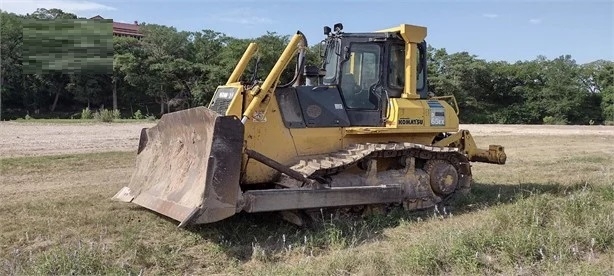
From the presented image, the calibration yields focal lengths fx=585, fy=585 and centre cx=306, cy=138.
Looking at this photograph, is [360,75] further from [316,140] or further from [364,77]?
[316,140]

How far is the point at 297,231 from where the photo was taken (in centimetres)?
716

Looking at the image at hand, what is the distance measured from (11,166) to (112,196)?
4561 millimetres

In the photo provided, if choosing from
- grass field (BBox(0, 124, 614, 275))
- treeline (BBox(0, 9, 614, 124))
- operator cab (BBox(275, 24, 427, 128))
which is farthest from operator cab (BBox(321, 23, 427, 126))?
treeline (BBox(0, 9, 614, 124))

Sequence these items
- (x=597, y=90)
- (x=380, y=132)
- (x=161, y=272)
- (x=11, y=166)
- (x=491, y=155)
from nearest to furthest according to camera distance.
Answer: (x=161, y=272), (x=380, y=132), (x=491, y=155), (x=11, y=166), (x=597, y=90)

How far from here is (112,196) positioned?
345 inches

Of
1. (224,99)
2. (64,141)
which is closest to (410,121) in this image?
(224,99)

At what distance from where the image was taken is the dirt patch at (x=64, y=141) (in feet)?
50.4

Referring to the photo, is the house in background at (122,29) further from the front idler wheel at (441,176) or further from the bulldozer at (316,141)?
the front idler wheel at (441,176)

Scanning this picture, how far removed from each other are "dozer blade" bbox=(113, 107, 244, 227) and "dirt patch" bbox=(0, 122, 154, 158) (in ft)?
25.7

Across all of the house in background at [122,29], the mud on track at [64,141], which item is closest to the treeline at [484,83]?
the mud on track at [64,141]

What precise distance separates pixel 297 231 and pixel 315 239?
667 millimetres

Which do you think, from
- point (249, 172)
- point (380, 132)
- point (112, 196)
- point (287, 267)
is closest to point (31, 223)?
point (112, 196)

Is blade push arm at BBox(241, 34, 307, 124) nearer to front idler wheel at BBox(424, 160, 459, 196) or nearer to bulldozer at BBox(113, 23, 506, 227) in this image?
bulldozer at BBox(113, 23, 506, 227)

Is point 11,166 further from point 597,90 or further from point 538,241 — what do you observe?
point 597,90
